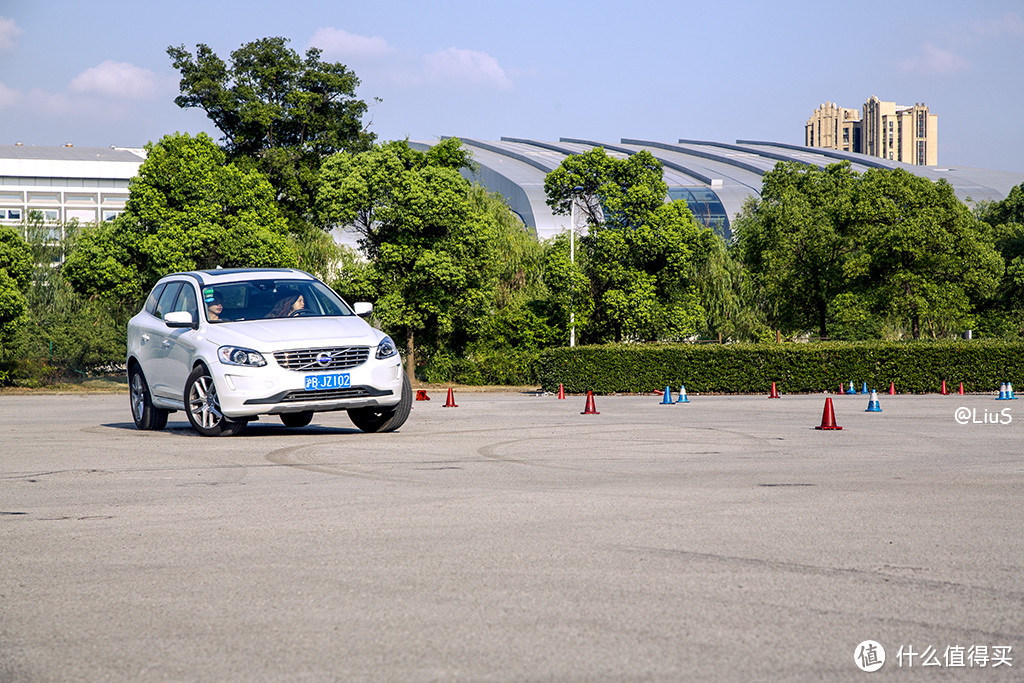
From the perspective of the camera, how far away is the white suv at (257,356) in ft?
36.5

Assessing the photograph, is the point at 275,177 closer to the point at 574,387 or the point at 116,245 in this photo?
the point at 116,245

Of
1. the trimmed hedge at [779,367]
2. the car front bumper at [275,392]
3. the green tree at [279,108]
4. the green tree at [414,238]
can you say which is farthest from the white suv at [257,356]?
the green tree at [279,108]

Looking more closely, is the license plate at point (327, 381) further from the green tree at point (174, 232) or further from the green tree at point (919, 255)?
the green tree at point (919, 255)

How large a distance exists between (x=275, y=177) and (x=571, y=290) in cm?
2299

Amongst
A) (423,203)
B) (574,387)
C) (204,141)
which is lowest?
(574,387)

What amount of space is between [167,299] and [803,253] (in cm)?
3432

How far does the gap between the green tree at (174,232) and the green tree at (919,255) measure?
73.0ft

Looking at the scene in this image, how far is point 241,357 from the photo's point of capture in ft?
36.7

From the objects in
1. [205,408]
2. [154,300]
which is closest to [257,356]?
[205,408]

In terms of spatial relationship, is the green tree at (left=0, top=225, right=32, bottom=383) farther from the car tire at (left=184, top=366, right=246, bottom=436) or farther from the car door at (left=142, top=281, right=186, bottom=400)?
the car tire at (left=184, top=366, right=246, bottom=436)

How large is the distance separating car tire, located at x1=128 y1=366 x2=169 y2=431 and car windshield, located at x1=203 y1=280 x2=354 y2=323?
64.8 inches

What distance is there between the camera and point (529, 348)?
4081 cm

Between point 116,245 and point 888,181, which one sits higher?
point 888,181

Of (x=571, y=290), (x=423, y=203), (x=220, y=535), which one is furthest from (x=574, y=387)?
(x=220, y=535)
